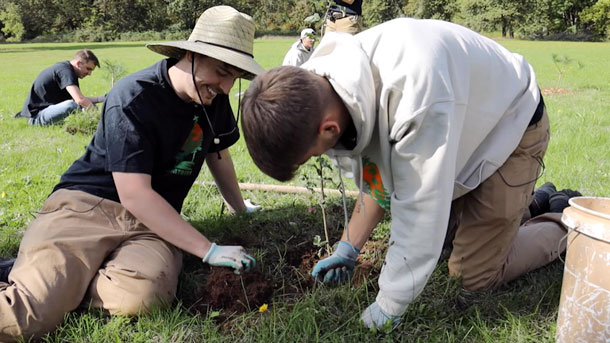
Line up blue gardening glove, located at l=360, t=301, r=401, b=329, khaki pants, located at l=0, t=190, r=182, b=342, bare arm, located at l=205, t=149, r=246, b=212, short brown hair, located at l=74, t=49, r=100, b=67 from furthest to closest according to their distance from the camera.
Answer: short brown hair, located at l=74, t=49, r=100, b=67
bare arm, located at l=205, t=149, r=246, b=212
khaki pants, located at l=0, t=190, r=182, b=342
blue gardening glove, located at l=360, t=301, r=401, b=329

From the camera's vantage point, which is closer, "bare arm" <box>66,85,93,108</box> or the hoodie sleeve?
the hoodie sleeve

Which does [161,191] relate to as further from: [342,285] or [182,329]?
[342,285]

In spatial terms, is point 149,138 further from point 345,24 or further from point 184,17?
point 184,17

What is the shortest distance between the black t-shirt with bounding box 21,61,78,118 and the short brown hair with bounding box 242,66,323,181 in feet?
19.7

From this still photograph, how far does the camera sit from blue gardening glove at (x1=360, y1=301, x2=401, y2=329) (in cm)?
192

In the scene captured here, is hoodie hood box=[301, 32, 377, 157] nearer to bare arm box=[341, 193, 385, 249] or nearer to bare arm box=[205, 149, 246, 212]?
bare arm box=[341, 193, 385, 249]

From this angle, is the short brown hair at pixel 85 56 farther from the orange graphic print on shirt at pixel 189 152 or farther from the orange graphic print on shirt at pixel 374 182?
the orange graphic print on shirt at pixel 374 182


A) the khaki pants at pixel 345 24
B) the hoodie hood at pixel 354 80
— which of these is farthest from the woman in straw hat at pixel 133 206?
the khaki pants at pixel 345 24

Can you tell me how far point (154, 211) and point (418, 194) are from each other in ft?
4.06

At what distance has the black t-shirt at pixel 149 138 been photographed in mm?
2270

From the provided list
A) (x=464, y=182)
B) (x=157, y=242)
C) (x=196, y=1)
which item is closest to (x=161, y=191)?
(x=157, y=242)

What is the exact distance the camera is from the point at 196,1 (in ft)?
173

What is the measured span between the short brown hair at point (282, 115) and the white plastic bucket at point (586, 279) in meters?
0.99

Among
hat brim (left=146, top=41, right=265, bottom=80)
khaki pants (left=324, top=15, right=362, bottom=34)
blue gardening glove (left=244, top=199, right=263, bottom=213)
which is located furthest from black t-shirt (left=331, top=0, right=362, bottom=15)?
hat brim (left=146, top=41, right=265, bottom=80)
